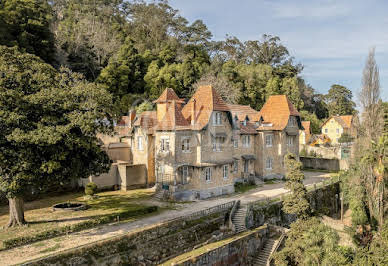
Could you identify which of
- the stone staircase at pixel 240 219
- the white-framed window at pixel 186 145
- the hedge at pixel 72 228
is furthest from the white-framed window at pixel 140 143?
the stone staircase at pixel 240 219

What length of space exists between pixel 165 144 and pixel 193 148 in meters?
2.74

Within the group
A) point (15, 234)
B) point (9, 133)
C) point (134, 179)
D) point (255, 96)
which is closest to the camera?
point (9, 133)

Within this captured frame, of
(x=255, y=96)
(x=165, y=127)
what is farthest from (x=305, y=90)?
(x=165, y=127)

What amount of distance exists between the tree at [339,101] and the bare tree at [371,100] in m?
63.4

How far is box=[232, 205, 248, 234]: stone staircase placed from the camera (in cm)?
2455

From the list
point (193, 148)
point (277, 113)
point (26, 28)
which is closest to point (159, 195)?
point (193, 148)

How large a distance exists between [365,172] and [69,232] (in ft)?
85.7

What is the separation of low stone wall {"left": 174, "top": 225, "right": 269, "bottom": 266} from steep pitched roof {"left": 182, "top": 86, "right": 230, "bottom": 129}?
1084 centimetres

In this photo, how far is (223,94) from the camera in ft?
188

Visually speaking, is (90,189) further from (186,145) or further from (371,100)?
(371,100)

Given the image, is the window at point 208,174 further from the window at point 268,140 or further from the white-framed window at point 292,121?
the white-framed window at point 292,121

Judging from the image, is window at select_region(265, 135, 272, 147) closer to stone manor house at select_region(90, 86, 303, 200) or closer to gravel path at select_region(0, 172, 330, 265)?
stone manor house at select_region(90, 86, 303, 200)

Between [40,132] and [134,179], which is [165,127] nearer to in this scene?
[134,179]

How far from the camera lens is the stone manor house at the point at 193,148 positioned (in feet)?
94.2
